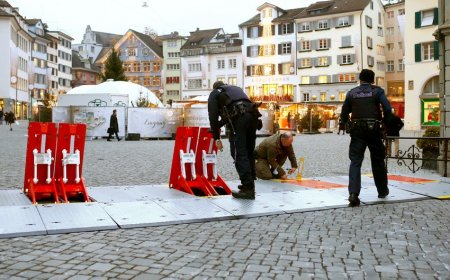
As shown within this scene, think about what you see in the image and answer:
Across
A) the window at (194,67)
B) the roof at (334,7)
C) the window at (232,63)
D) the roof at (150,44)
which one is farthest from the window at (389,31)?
the roof at (150,44)

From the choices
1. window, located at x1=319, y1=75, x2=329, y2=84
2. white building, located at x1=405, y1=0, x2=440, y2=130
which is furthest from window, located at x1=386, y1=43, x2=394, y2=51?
white building, located at x1=405, y1=0, x2=440, y2=130

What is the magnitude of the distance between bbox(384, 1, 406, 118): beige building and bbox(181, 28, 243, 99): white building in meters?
19.9

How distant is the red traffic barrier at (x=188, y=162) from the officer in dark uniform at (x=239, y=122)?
2.43ft

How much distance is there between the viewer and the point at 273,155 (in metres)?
11.1

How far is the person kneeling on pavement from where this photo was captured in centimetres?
1088

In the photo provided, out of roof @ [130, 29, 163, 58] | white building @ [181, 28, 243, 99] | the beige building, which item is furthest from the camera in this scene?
roof @ [130, 29, 163, 58]

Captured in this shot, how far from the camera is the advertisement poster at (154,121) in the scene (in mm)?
33375

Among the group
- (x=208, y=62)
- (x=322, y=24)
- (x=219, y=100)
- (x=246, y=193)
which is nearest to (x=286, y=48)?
(x=322, y=24)

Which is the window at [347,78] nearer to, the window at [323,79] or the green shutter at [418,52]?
the window at [323,79]

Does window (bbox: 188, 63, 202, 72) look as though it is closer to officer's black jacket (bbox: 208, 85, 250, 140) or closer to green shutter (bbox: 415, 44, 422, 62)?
green shutter (bbox: 415, 44, 422, 62)

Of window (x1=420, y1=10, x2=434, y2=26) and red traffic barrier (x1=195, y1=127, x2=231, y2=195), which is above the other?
window (x1=420, y1=10, x2=434, y2=26)

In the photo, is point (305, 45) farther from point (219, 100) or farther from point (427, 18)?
point (219, 100)

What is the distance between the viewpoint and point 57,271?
4.82 meters

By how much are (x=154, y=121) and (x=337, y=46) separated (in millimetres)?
43085
